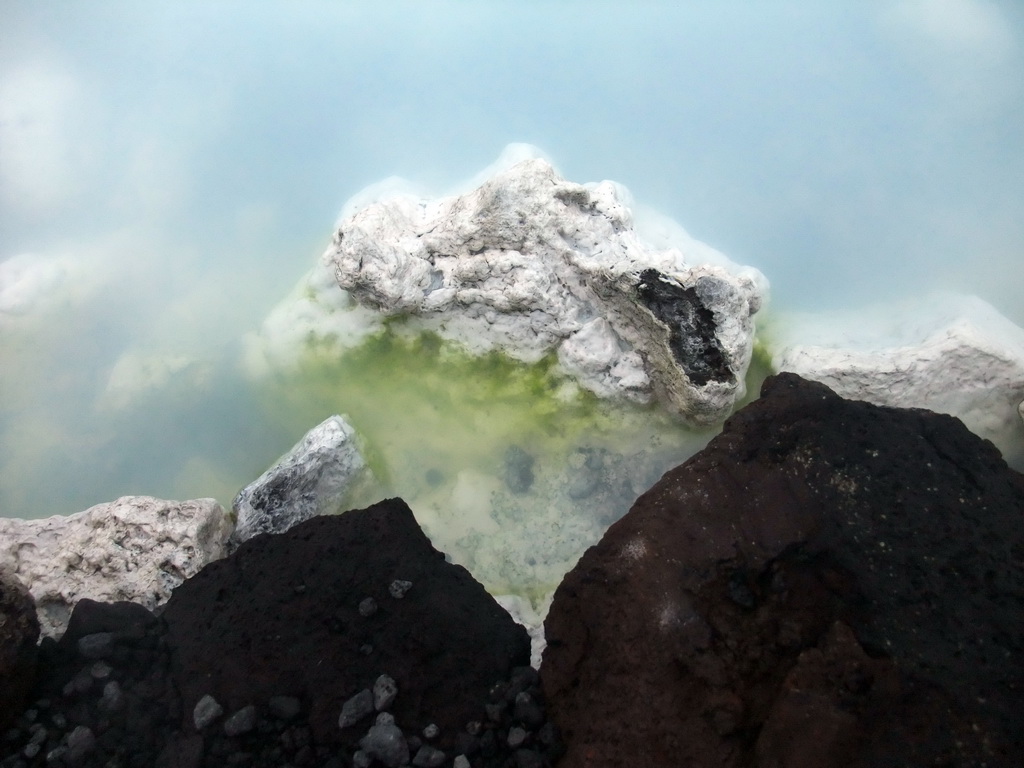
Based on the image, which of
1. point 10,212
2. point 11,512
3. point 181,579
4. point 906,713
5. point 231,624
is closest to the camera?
point 906,713

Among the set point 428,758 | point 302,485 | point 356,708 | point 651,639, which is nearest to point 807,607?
point 651,639

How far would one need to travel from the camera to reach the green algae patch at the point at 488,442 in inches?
81.9

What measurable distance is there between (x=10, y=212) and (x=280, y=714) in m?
2.01

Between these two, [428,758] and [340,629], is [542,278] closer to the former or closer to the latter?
[340,629]

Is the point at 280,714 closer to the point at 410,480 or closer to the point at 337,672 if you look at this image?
the point at 337,672

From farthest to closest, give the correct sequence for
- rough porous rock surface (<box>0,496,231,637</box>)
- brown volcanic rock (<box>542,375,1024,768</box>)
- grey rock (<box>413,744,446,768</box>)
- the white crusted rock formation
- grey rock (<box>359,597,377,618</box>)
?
the white crusted rock formation → rough porous rock surface (<box>0,496,231,637</box>) → grey rock (<box>359,597,377,618</box>) → grey rock (<box>413,744,446,768</box>) → brown volcanic rock (<box>542,375,1024,768</box>)

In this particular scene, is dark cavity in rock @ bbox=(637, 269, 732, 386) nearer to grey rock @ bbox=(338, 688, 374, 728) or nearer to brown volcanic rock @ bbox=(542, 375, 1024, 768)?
brown volcanic rock @ bbox=(542, 375, 1024, 768)

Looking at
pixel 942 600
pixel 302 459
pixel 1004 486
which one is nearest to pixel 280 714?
pixel 302 459

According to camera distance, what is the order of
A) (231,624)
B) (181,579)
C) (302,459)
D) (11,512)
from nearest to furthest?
(231,624) < (181,579) < (302,459) < (11,512)

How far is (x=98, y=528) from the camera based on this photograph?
1932mm

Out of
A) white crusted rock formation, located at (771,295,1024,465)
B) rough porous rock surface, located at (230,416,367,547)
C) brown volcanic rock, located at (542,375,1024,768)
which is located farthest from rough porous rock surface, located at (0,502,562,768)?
white crusted rock formation, located at (771,295,1024,465)

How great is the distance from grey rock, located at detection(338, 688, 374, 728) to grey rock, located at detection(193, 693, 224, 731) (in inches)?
9.7

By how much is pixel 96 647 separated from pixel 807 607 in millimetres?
1468

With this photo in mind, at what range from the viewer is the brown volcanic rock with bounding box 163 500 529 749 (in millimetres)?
1532
